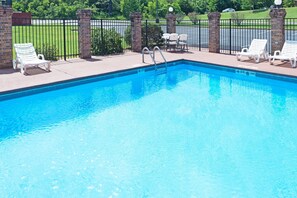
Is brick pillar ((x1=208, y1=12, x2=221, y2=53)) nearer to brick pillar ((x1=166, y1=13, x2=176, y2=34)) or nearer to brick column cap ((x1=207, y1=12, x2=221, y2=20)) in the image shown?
brick column cap ((x1=207, y1=12, x2=221, y2=20))

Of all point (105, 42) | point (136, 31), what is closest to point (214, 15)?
point (136, 31)

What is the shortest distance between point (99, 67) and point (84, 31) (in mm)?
2384

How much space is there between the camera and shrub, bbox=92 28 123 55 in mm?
15219

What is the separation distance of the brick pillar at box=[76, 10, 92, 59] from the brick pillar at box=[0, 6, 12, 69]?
9.76 ft

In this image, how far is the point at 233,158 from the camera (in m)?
5.72

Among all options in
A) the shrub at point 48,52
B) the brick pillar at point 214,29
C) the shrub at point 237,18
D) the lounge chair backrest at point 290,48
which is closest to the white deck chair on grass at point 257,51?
the lounge chair backrest at point 290,48

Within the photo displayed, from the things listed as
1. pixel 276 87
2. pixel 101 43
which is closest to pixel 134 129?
pixel 276 87

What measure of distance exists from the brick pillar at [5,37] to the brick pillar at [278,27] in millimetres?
9440

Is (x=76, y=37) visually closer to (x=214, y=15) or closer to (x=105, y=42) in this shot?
(x=105, y=42)

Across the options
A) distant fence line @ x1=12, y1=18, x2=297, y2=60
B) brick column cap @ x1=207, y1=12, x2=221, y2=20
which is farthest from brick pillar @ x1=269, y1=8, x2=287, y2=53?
brick column cap @ x1=207, y1=12, x2=221, y2=20

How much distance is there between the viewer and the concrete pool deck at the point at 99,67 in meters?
10.3

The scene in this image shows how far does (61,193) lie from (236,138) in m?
3.48

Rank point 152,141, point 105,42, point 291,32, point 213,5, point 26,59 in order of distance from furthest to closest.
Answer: point 213,5
point 291,32
point 105,42
point 26,59
point 152,141

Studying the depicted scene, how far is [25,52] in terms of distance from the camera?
11766mm
